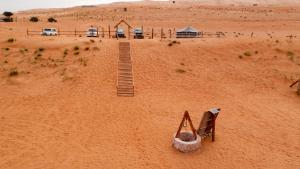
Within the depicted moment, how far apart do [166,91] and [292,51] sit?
13840mm

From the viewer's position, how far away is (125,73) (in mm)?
26203

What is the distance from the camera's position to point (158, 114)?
20.6 metres

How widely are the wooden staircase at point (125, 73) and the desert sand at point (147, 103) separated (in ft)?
1.48

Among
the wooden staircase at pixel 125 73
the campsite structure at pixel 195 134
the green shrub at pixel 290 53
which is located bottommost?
the campsite structure at pixel 195 134

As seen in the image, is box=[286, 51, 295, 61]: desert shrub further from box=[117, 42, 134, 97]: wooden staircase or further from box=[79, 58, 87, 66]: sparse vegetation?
box=[79, 58, 87, 66]: sparse vegetation

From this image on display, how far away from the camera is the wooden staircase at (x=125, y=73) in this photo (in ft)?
77.8

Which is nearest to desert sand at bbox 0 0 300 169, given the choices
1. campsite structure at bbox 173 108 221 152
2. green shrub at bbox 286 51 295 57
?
green shrub at bbox 286 51 295 57

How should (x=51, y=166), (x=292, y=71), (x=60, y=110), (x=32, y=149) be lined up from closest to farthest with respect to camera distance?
(x=51, y=166), (x=32, y=149), (x=60, y=110), (x=292, y=71)

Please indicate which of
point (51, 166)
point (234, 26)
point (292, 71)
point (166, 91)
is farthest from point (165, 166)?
point (234, 26)

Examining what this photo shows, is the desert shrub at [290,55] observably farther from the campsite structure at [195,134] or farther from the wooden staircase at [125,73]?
the campsite structure at [195,134]

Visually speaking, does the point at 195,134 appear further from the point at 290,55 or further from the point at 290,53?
the point at 290,53

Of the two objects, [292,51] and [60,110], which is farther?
[292,51]

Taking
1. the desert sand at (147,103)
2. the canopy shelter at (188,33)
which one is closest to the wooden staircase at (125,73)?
the desert sand at (147,103)

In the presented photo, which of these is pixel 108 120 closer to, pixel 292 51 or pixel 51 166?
pixel 51 166
